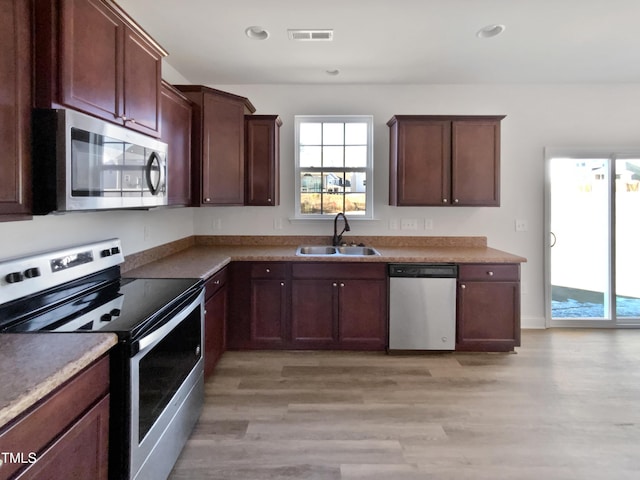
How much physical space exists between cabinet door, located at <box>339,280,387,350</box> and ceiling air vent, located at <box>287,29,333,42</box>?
6.33 ft

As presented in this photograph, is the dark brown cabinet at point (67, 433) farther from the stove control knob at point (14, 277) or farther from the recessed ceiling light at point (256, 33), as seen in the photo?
the recessed ceiling light at point (256, 33)

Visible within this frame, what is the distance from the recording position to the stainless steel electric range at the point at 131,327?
4.61 feet

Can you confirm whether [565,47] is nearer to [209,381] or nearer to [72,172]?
[72,172]

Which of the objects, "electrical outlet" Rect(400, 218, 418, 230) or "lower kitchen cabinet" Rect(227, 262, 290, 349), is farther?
"electrical outlet" Rect(400, 218, 418, 230)

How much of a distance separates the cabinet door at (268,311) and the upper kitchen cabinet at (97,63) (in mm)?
1586

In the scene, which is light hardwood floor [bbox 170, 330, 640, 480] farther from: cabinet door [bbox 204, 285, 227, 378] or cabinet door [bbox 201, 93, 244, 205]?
cabinet door [bbox 201, 93, 244, 205]

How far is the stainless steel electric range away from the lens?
4.61 ft

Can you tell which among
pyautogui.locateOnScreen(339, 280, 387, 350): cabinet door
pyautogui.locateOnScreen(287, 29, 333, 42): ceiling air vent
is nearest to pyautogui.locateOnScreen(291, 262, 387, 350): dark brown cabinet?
pyautogui.locateOnScreen(339, 280, 387, 350): cabinet door

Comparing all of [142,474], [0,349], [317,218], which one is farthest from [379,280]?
[0,349]

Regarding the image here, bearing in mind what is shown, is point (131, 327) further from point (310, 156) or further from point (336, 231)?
point (310, 156)

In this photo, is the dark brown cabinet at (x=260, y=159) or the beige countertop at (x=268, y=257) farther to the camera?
the dark brown cabinet at (x=260, y=159)

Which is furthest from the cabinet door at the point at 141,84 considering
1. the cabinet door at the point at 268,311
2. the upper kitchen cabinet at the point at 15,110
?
the cabinet door at the point at 268,311

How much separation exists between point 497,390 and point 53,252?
284 cm

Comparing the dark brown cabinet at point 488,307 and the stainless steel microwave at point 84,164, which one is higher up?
the stainless steel microwave at point 84,164
